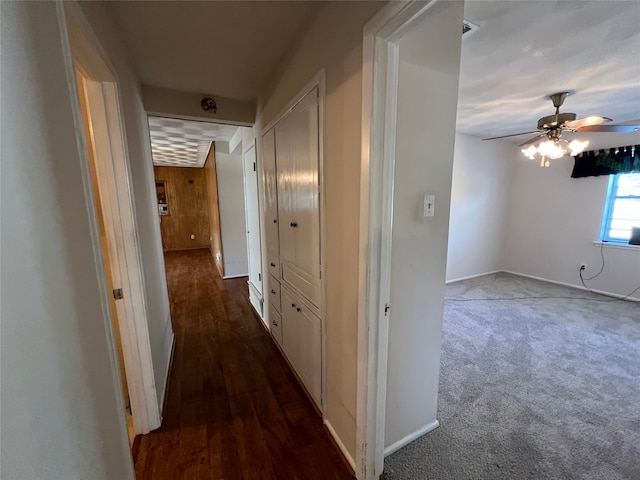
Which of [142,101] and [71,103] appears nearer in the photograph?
[71,103]

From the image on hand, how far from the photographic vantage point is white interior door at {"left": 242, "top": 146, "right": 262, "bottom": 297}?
3.00m

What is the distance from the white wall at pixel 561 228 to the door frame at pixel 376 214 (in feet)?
15.0

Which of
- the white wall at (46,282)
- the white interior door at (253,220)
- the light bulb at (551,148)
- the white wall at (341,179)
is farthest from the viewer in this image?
the white interior door at (253,220)

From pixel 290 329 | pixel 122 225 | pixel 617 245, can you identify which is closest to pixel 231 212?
pixel 290 329

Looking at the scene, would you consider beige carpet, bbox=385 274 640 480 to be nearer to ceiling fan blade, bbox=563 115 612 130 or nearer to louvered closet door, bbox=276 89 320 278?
louvered closet door, bbox=276 89 320 278

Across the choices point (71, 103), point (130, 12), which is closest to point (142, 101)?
point (130, 12)

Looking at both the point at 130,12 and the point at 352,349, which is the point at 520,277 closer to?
the point at 352,349

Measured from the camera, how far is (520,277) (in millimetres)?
4598

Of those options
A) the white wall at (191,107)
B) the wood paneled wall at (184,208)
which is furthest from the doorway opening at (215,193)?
the white wall at (191,107)

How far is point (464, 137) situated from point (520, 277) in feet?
8.89

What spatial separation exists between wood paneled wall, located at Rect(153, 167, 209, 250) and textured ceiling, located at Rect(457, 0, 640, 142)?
705cm

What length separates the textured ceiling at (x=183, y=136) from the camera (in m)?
3.15

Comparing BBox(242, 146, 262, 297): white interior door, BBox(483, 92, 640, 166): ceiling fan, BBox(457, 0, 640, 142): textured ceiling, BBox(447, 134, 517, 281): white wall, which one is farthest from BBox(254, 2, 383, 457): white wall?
BBox(447, 134, 517, 281): white wall

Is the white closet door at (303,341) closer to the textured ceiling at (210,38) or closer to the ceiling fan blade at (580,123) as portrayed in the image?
the textured ceiling at (210,38)
